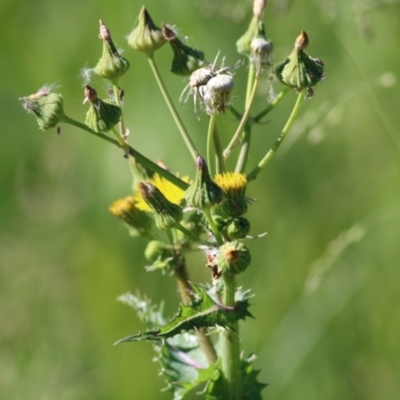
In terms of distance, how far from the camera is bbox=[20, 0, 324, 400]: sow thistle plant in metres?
2.34

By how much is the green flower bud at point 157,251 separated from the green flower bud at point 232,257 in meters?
0.52

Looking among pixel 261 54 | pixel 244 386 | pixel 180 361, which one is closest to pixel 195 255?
pixel 180 361

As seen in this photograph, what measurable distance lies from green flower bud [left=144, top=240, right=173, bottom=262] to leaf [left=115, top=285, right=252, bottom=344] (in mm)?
403

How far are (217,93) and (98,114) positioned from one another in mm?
393

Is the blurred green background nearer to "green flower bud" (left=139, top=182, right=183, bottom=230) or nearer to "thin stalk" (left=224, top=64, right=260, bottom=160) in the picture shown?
"thin stalk" (left=224, top=64, right=260, bottom=160)

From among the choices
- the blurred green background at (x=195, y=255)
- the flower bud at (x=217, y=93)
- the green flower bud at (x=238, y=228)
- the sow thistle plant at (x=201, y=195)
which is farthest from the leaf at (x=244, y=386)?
the blurred green background at (x=195, y=255)

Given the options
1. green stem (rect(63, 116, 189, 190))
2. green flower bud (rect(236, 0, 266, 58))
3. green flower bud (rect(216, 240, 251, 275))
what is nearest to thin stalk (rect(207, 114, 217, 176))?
green stem (rect(63, 116, 189, 190))

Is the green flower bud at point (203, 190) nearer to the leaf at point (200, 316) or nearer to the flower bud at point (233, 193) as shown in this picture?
the flower bud at point (233, 193)

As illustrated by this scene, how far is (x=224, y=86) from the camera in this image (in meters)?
2.33

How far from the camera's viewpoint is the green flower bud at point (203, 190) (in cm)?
227

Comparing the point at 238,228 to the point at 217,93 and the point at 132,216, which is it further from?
the point at 132,216

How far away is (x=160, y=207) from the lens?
242 centimetres

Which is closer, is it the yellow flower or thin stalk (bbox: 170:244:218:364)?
the yellow flower

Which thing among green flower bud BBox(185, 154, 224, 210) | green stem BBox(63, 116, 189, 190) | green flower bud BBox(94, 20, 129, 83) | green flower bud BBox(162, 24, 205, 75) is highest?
green flower bud BBox(162, 24, 205, 75)
